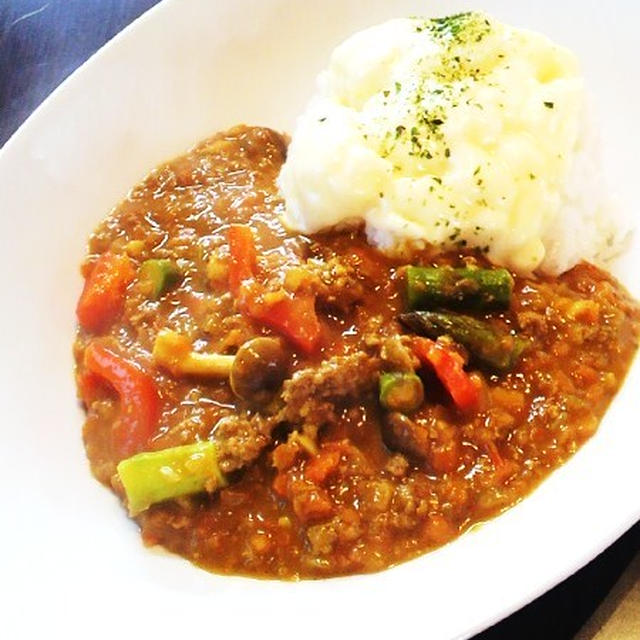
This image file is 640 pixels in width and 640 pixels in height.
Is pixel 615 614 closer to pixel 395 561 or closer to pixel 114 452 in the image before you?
pixel 395 561

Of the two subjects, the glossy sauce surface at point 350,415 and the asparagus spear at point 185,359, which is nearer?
the glossy sauce surface at point 350,415

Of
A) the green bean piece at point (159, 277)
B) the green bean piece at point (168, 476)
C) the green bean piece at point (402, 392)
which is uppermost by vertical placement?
the green bean piece at point (402, 392)

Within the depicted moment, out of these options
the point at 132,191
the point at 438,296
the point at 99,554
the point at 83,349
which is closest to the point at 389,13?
the point at 132,191

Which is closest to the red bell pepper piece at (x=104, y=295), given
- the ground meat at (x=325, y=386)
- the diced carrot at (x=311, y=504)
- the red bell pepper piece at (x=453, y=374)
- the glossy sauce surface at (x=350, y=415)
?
the glossy sauce surface at (x=350, y=415)

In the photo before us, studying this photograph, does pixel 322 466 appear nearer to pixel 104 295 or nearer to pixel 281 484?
pixel 281 484

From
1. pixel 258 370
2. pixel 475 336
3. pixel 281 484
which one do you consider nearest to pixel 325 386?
pixel 258 370

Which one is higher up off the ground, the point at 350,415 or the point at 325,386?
the point at 325,386

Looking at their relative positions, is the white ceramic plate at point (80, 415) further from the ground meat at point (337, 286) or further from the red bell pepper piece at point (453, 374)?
the ground meat at point (337, 286)
